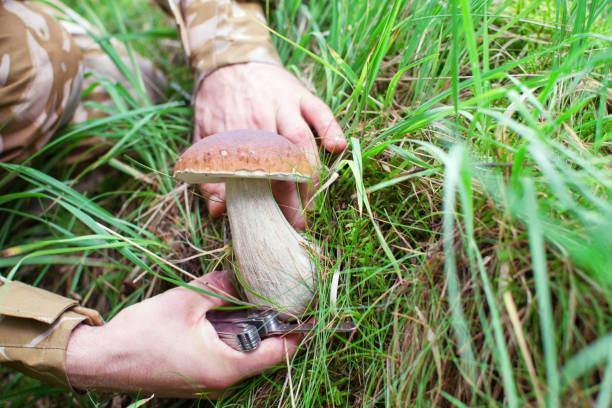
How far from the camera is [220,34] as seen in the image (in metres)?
1.68

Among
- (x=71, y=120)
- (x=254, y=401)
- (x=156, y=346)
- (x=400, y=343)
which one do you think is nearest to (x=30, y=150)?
(x=71, y=120)

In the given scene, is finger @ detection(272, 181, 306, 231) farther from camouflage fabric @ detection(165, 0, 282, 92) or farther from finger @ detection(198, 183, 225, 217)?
camouflage fabric @ detection(165, 0, 282, 92)

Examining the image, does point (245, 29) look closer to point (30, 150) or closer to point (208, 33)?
point (208, 33)

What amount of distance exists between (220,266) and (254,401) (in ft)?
1.72

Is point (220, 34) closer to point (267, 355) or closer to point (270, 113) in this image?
point (270, 113)

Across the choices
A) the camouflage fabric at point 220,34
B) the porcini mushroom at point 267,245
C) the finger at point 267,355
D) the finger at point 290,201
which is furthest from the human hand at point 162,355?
the camouflage fabric at point 220,34

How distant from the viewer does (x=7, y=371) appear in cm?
168

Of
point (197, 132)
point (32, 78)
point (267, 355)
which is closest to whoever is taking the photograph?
point (267, 355)

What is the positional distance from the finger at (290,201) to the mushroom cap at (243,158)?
23 centimetres

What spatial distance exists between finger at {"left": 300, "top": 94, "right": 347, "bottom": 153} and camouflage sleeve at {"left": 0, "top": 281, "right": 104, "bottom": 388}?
3.56ft

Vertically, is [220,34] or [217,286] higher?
[220,34]

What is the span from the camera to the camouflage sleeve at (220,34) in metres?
1.61

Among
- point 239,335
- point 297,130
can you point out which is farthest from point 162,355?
point 297,130

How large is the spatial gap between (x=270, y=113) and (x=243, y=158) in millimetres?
553
